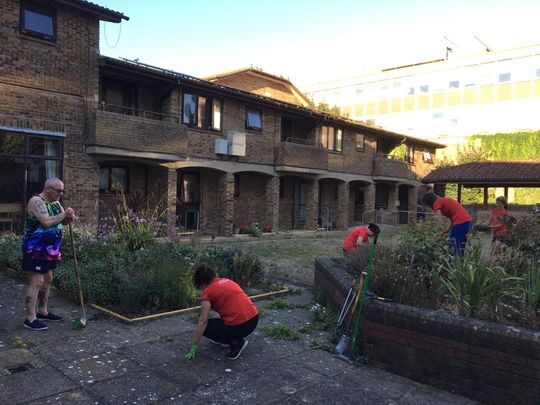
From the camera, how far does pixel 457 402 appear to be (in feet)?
13.2

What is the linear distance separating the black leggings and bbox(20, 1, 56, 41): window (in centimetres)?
1147

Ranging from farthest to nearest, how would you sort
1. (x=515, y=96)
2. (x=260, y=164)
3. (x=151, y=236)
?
(x=515, y=96) → (x=260, y=164) → (x=151, y=236)

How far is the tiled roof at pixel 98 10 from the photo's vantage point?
13383 millimetres

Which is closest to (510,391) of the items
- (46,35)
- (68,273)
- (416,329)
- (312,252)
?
(416,329)

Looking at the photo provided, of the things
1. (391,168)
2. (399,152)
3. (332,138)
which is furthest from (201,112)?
(399,152)

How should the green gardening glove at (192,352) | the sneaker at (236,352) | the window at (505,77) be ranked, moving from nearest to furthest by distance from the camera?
1. the green gardening glove at (192,352)
2. the sneaker at (236,352)
3. the window at (505,77)

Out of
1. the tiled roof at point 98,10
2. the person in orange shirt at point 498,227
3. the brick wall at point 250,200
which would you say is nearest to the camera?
the person in orange shirt at point 498,227

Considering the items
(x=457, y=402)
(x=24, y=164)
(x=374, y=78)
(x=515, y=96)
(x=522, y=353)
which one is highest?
(x=374, y=78)

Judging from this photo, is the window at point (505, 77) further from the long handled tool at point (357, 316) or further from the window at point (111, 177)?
the long handled tool at point (357, 316)

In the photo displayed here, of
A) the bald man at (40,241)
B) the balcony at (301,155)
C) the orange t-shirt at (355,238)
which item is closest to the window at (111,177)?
the balcony at (301,155)

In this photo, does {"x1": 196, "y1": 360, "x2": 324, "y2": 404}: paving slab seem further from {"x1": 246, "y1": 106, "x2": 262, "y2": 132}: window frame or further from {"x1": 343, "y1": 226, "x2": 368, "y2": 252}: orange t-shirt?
{"x1": 246, "y1": 106, "x2": 262, "y2": 132}: window frame

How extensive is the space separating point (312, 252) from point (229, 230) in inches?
219

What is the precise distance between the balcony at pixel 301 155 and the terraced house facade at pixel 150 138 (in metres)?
0.06

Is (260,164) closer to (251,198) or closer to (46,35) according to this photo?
(251,198)
